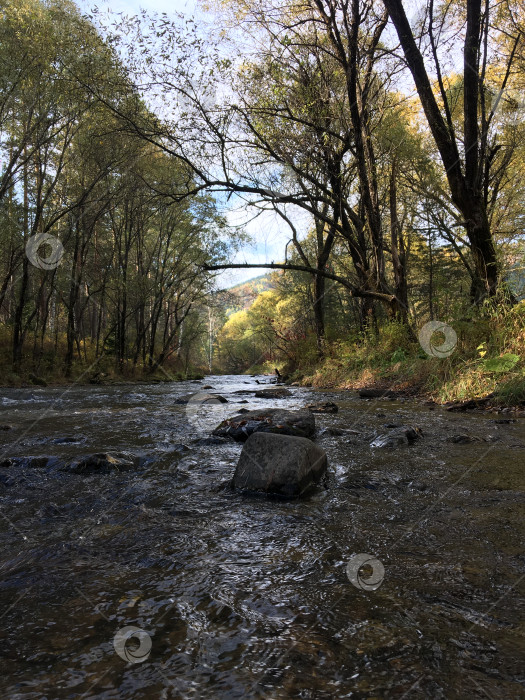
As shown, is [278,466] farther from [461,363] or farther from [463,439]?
[461,363]

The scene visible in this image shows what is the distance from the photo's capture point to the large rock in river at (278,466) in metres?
2.96

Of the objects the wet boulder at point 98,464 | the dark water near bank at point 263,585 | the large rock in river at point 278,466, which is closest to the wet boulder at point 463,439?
the dark water near bank at point 263,585

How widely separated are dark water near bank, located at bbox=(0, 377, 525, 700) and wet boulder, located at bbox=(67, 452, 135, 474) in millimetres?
151

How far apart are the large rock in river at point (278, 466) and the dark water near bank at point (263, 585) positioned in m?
0.17

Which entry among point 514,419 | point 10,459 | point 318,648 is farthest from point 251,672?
point 514,419

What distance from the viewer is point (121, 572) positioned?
1.79 meters

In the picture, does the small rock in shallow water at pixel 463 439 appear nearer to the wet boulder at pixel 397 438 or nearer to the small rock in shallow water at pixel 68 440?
the wet boulder at pixel 397 438

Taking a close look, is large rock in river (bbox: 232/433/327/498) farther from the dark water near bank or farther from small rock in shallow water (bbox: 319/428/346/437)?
small rock in shallow water (bbox: 319/428/346/437)

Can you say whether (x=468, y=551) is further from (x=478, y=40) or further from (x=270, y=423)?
(x=478, y=40)

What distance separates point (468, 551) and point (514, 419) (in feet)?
14.6

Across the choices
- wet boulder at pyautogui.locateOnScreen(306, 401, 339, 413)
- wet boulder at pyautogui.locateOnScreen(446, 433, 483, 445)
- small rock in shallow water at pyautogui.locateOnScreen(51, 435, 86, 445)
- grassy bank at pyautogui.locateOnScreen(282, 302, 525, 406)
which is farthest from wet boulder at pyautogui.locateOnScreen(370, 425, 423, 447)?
small rock in shallow water at pyautogui.locateOnScreen(51, 435, 86, 445)

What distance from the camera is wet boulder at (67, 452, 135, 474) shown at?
3.52 m

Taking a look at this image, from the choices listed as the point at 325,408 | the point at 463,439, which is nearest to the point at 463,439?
the point at 463,439

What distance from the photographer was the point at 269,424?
16.2ft
